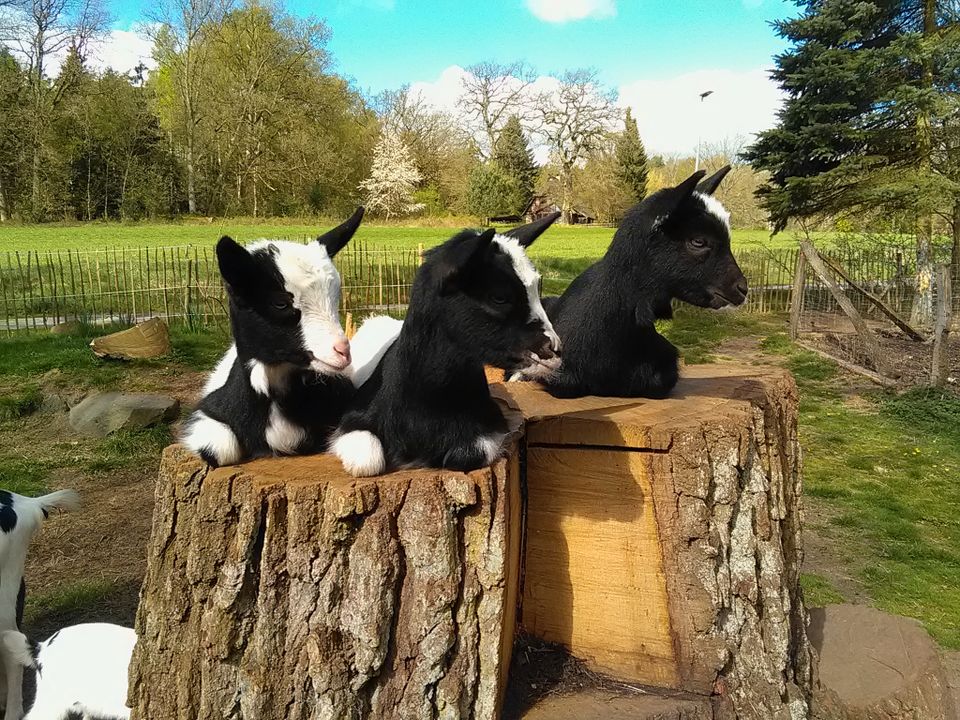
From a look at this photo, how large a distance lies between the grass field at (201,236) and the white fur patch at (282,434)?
19784 mm

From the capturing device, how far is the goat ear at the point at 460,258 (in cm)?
232

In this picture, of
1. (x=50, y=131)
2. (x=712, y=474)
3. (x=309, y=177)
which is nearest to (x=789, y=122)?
(x=712, y=474)

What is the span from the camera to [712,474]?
296 cm

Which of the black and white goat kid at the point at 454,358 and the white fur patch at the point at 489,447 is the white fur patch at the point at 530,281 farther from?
the white fur patch at the point at 489,447

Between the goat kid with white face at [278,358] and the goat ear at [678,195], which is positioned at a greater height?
the goat ear at [678,195]

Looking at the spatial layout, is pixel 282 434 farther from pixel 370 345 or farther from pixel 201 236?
pixel 201 236

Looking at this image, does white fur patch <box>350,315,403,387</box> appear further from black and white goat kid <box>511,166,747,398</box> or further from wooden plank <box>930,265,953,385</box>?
wooden plank <box>930,265,953,385</box>

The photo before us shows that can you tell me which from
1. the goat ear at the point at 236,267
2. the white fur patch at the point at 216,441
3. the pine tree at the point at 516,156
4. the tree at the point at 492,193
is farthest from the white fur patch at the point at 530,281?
the pine tree at the point at 516,156

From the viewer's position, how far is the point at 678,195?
3.27m

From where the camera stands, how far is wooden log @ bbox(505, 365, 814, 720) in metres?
2.98

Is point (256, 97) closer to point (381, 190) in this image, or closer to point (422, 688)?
point (381, 190)

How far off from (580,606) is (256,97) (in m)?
43.7

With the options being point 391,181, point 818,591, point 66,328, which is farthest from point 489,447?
point 391,181

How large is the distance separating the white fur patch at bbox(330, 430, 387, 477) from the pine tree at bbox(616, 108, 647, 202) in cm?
4379
